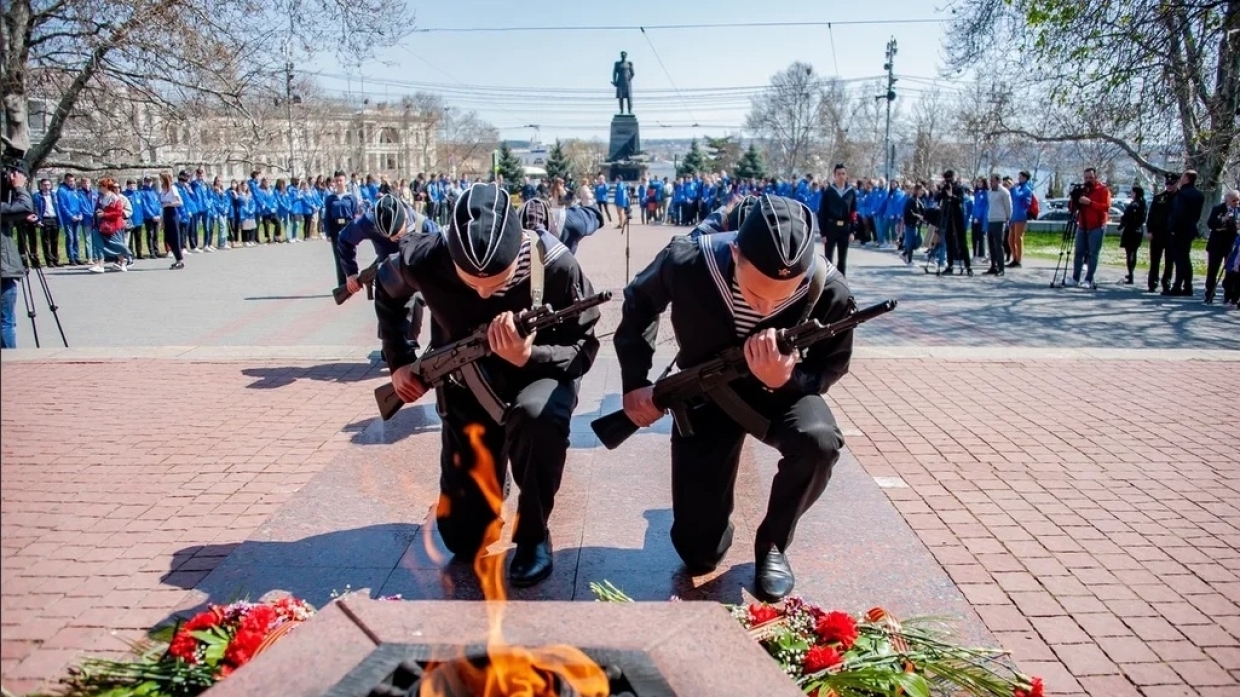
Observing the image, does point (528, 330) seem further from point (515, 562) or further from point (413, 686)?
point (413, 686)

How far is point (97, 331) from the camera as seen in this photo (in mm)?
10938

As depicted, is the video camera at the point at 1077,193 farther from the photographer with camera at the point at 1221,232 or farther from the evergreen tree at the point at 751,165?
the evergreen tree at the point at 751,165

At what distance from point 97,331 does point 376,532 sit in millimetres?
8080

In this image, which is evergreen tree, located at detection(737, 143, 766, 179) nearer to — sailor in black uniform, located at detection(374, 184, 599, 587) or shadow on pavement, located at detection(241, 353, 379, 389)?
shadow on pavement, located at detection(241, 353, 379, 389)

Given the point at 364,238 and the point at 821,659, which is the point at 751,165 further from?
the point at 821,659

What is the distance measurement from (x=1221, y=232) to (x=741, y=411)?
13.4m

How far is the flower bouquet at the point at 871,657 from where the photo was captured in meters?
3.02

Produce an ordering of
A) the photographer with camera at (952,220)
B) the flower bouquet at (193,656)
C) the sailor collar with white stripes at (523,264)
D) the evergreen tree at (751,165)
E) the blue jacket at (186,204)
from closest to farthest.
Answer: the flower bouquet at (193,656), the sailor collar with white stripes at (523,264), the photographer with camera at (952,220), the blue jacket at (186,204), the evergreen tree at (751,165)

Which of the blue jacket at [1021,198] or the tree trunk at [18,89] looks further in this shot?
the blue jacket at [1021,198]

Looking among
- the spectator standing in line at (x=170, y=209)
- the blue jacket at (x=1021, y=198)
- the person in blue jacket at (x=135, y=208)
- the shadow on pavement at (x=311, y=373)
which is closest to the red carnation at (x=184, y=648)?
the shadow on pavement at (x=311, y=373)

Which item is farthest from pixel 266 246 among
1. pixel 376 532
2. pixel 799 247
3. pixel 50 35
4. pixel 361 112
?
pixel 361 112

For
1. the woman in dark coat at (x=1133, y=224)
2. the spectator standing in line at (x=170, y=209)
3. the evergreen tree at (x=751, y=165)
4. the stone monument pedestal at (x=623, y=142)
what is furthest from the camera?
the evergreen tree at (x=751, y=165)

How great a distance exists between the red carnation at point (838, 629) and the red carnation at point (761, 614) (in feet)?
0.54

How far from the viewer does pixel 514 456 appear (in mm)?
4078
